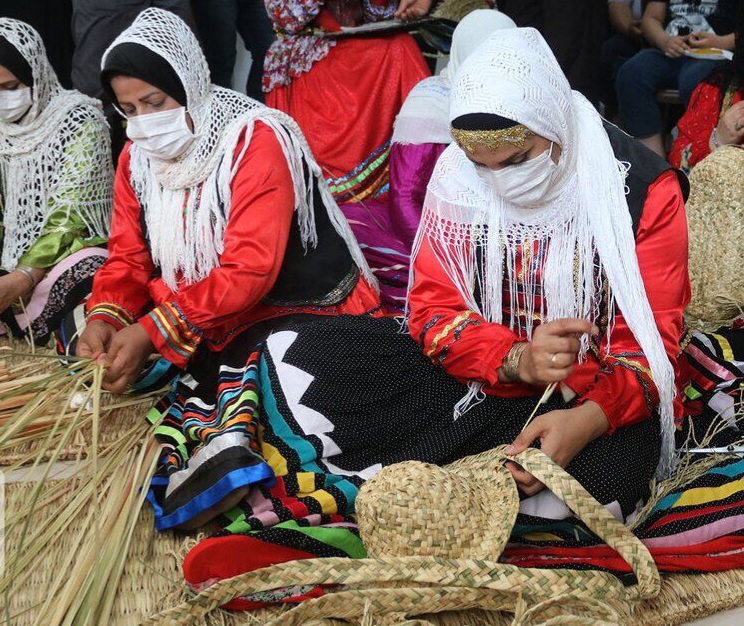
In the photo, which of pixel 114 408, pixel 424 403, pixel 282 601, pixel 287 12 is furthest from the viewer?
pixel 287 12

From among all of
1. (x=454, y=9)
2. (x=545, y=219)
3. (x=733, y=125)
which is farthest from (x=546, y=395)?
(x=454, y=9)

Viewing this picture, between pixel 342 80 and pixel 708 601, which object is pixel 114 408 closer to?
pixel 708 601

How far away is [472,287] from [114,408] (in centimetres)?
97

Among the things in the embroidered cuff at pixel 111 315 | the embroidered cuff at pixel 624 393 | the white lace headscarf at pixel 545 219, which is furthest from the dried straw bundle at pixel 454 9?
the embroidered cuff at pixel 624 393

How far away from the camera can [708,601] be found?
5.76 feet

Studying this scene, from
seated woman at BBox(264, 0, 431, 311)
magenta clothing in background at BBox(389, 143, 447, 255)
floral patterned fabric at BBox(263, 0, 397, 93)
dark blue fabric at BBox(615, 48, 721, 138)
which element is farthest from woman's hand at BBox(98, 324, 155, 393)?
dark blue fabric at BBox(615, 48, 721, 138)

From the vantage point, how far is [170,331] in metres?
2.25

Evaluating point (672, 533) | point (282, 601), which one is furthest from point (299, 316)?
point (672, 533)

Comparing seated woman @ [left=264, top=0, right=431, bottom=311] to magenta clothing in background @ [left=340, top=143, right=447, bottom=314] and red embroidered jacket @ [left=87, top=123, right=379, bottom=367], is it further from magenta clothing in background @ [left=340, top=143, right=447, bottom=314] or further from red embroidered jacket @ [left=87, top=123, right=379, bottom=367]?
red embroidered jacket @ [left=87, top=123, right=379, bottom=367]

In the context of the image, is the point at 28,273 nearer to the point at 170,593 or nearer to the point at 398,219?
the point at 398,219

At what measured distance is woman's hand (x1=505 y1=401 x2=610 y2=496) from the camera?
1.78 metres

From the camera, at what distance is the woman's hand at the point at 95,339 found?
7.59 ft

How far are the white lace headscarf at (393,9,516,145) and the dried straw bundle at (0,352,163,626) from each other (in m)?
1.29

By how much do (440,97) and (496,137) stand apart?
1305mm
